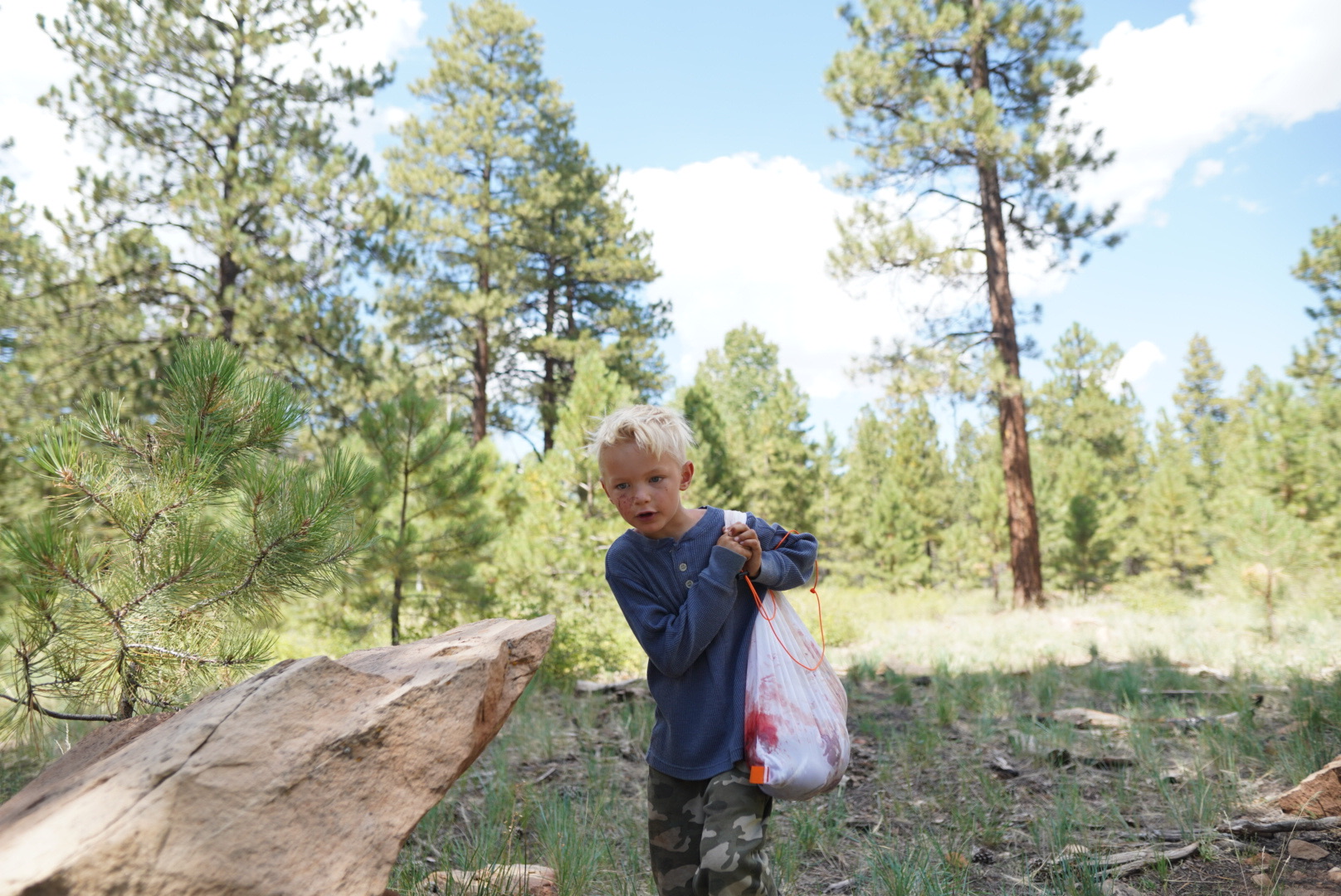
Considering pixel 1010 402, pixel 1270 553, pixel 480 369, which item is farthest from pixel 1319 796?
pixel 480 369

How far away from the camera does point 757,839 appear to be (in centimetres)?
191

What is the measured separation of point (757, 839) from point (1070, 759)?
10.2 ft

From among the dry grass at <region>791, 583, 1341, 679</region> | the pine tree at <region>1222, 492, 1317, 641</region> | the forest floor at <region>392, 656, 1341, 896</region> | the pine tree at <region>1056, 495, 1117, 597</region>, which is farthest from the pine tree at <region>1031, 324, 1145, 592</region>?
the forest floor at <region>392, 656, 1341, 896</region>

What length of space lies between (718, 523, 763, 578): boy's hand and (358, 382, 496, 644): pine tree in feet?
16.6

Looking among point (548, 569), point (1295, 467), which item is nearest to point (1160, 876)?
point (548, 569)

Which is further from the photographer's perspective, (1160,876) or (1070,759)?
(1070,759)

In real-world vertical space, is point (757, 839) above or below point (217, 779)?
below

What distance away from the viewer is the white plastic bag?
1881 mm

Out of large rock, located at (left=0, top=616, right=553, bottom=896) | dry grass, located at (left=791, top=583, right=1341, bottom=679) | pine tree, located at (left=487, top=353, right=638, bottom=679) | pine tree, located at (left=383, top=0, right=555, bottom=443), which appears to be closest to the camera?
large rock, located at (left=0, top=616, right=553, bottom=896)

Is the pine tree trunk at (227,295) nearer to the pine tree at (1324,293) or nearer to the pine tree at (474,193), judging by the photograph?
the pine tree at (474,193)

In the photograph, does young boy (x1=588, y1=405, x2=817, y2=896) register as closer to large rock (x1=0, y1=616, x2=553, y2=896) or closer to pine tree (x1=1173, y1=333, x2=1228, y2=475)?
large rock (x1=0, y1=616, x2=553, y2=896)

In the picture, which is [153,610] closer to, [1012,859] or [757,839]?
[757,839]

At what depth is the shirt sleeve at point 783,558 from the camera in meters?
2.14

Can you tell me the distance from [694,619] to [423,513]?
5781mm
